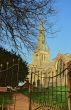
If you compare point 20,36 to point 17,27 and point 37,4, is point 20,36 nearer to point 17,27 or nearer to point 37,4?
point 17,27

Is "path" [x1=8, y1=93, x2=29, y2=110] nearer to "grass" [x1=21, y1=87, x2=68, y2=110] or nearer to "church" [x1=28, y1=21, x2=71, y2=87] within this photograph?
"grass" [x1=21, y1=87, x2=68, y2=110]

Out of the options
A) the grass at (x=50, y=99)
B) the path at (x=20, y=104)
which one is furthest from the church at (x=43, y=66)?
the path at (x=20, y=104)

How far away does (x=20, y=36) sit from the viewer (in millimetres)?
→ 13875

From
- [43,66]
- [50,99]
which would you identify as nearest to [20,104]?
[50,99]

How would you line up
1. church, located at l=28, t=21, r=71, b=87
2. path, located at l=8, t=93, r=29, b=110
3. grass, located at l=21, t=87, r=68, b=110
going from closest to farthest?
grass, located at l=21, t=87, r=68, b=110
path, located at l=8, t=93, r=29, b=110
church, located at l=28, t=21, r=71, b=87

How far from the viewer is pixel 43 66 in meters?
61.2

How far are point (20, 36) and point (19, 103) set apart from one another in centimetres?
Result: 336

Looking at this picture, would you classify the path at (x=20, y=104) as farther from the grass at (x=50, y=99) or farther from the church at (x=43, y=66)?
the church at (x=43, y=66)

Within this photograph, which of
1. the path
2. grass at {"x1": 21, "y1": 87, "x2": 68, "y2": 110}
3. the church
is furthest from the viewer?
the church

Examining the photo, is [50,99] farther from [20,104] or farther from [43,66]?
[43,66]

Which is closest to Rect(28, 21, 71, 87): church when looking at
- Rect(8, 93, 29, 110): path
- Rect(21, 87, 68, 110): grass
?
Rect(21, 87, 68, 110): grass

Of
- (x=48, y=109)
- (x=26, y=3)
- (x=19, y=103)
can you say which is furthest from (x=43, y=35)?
(x=48, y=109)

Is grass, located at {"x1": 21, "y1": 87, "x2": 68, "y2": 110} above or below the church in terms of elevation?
below

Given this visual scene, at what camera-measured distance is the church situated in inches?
470
